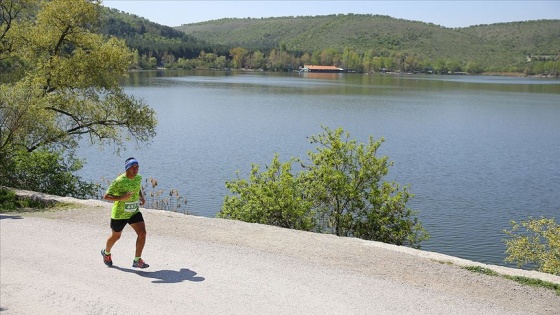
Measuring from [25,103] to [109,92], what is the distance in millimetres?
6156

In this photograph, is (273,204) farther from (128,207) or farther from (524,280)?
(524,280)

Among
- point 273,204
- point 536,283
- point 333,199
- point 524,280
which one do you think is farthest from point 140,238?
point 333,199

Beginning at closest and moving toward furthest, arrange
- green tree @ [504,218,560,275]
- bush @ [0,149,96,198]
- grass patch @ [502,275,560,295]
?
grass patch @ [502,275,560,295], green tree @ [504,218,560,275], bush @ [0,149,96,198]

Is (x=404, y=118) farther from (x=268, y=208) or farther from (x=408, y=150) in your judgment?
(x=268, y=208)

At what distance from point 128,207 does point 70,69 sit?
13.3 m

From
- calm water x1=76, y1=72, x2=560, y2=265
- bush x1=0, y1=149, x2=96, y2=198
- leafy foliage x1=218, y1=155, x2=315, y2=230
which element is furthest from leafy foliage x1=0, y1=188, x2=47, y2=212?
calm water x1=76, y1=72, x2=560, y2=265

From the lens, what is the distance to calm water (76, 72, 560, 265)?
24031 millimetres

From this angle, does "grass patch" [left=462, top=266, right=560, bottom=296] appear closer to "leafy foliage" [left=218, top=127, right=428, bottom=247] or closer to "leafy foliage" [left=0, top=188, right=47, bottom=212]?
"leafy foliage" [left=218, top=127, right=428, bottom=247]

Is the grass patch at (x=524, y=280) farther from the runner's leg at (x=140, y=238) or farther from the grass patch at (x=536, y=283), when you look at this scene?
the runner's leg at (x=140, y=238)

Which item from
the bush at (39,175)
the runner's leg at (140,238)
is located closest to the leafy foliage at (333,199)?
the runner's leg at (140,238)

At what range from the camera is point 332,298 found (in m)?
9.02

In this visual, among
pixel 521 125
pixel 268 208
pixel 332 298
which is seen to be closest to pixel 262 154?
pixel 268 208

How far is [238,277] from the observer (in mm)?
9789

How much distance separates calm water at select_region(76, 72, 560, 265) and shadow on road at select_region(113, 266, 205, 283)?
12.0 m
